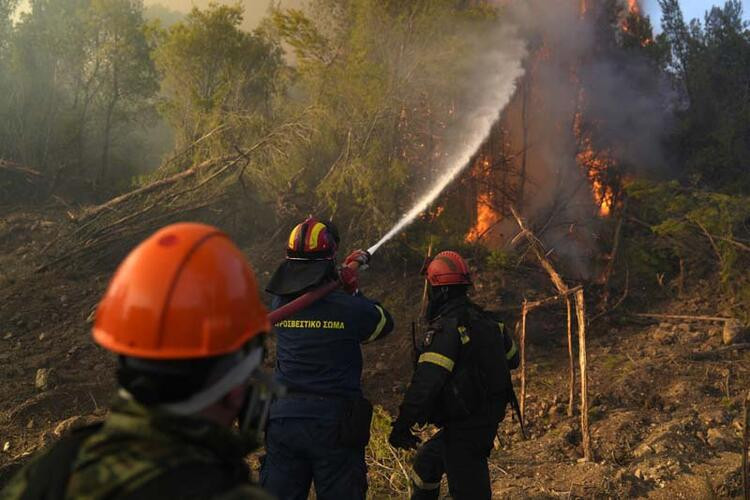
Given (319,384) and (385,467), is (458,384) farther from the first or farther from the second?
(385,467)

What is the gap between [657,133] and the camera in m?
14.7

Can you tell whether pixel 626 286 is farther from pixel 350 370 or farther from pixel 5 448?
pixel 5 448

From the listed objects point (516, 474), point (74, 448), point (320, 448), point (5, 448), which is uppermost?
point (74, 448)

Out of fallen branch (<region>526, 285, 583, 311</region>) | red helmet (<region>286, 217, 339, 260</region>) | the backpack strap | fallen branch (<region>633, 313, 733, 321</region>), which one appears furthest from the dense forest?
the backpack strap

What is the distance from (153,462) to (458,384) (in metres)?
2.35

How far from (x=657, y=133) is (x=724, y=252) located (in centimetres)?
752

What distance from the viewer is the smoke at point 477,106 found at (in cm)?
1018

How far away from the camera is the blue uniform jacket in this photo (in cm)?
275

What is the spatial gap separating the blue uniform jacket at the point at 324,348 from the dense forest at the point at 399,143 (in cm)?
424

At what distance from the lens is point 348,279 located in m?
3.06

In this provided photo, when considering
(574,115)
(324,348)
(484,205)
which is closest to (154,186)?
(484,205)

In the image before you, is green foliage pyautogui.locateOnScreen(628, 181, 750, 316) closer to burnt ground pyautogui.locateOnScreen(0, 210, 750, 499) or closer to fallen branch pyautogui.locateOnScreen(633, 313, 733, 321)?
fallen branch pyautogui.locateOnScreen(633, 313, 733, 321)

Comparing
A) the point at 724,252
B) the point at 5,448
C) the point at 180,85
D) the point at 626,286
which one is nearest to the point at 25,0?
the point at 180,85

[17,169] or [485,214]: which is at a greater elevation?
[485,214]
